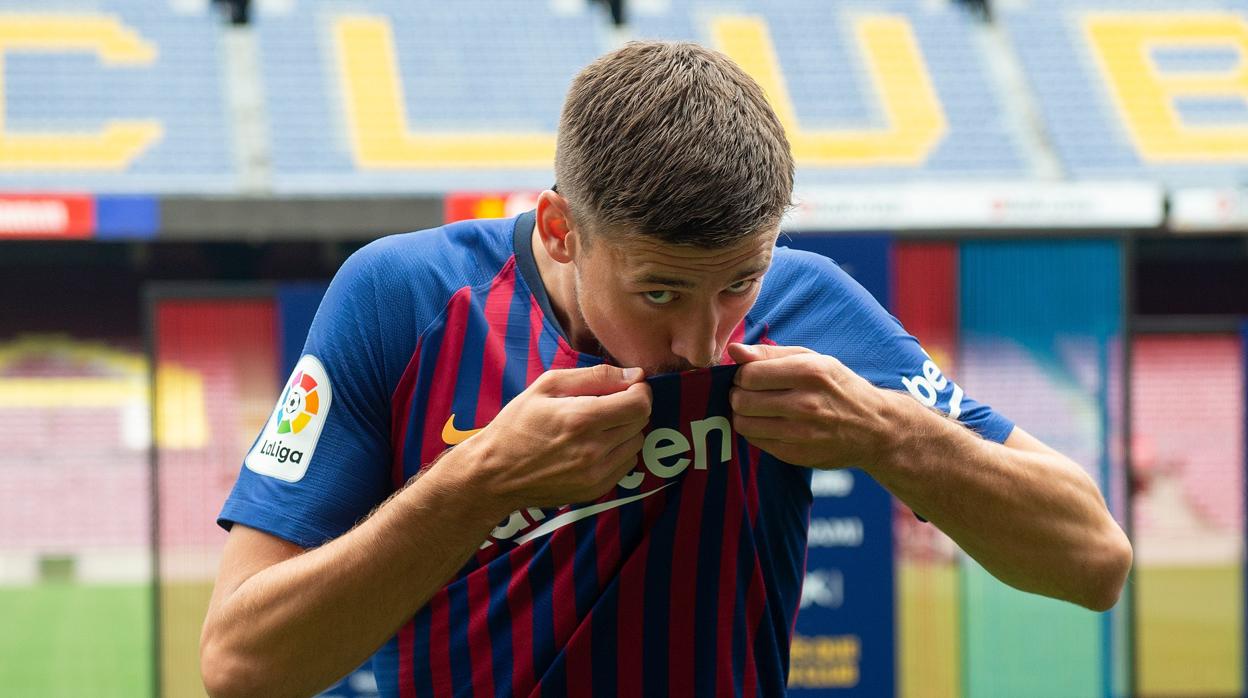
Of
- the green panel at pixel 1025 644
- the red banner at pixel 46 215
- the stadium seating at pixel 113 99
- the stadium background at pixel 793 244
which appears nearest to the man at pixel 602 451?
the stadium background at pixel 793 244

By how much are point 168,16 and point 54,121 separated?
175 centimetres

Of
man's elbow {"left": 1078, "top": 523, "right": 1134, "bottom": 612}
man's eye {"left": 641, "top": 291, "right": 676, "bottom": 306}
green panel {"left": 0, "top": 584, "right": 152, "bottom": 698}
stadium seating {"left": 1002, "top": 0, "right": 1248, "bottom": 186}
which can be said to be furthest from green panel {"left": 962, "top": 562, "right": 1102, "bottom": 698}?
stadium seating {"left": 1002, "top": 0, "right": 1248, "bottom": 186}

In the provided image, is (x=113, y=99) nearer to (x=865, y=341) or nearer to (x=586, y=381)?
(x=865, y=341)

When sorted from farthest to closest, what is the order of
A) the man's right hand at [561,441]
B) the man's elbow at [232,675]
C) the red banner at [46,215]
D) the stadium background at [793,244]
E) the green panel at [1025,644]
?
the red banner at [46,215]
the green panel at [1025,644]
the stadium background at [793,244]
the man's elbow at [232,675]
the man's right hand at [561,441]

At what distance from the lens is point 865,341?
1.58 metres

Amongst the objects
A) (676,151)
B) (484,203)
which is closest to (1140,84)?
(484,203)

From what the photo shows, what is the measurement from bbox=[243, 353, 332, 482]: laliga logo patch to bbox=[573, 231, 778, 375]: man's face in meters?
0.30

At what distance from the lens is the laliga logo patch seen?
4.79 feet

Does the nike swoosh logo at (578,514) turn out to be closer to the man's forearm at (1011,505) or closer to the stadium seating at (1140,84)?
the man's forearm at (1011,505)

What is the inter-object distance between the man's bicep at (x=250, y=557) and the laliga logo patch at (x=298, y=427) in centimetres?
7

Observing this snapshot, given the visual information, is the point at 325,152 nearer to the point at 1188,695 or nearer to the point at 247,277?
the point at 247,277

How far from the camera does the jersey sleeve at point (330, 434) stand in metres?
1.45

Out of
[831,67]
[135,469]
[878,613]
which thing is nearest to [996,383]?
[878,613]

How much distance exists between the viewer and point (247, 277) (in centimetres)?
1068
